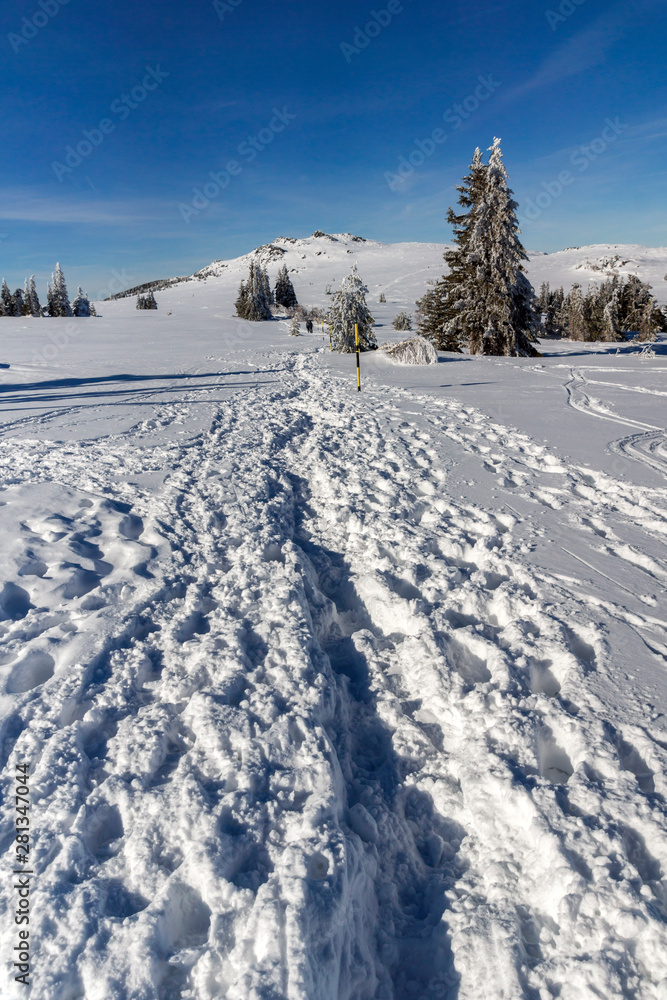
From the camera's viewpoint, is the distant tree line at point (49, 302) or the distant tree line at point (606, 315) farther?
the distant tree line at point (49, 302)

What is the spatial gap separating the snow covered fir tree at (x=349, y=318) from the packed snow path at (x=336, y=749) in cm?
1823

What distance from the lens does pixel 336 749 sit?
275 cm

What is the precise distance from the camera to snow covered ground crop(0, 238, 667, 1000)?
1.89m

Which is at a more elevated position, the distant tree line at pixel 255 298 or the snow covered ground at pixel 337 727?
the distant tree line at pixel 255 298

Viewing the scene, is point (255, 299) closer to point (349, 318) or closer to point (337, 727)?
point (349, 318)

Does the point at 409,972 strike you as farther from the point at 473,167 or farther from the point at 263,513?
the point at 473,167

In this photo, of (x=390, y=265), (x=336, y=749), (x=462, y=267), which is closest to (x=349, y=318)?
(x=462, y=267)

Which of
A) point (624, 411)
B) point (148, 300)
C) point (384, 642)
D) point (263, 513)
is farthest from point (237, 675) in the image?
point (148, 300)

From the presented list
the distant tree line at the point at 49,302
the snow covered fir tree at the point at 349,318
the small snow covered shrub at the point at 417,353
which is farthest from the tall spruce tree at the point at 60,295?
the small snow covered shrub at the point at 417,353

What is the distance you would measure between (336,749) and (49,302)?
72.9 metres

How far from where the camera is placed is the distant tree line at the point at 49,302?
61.4 m

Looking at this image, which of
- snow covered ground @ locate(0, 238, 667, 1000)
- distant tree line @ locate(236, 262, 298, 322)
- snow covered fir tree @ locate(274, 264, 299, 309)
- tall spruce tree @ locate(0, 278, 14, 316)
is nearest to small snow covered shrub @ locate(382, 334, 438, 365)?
snow covered ground @ locate(0, 238, 667, 1000)

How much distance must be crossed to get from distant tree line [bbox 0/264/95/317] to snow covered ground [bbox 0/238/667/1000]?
64.2 m

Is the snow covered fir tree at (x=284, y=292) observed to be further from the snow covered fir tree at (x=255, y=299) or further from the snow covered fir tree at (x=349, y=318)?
the snow covered fir tree at (x=349, y=318)
